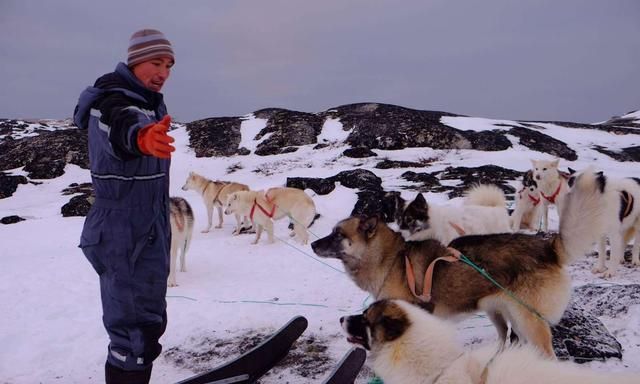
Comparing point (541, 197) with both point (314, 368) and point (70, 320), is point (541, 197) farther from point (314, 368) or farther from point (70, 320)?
point (70, 320)

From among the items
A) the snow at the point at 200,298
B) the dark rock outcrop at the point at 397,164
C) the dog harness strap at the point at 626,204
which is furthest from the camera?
the dark rock outcrop at the point at 397,164

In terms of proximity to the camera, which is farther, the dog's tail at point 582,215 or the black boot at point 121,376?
the dog's tail at point 582,215

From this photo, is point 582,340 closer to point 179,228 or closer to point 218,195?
point 179,228

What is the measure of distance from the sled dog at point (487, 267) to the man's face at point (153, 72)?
2.08 meters

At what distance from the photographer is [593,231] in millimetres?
2850

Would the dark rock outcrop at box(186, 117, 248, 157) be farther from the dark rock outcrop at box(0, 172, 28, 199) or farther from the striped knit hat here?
the striped knit hat

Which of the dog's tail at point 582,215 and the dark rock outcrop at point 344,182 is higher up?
the dog's tail at point 582,215

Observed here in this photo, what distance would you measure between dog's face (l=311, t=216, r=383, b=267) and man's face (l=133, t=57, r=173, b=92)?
2060 mm

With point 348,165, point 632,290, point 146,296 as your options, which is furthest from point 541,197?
point 348,165

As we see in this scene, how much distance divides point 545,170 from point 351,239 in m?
6.41

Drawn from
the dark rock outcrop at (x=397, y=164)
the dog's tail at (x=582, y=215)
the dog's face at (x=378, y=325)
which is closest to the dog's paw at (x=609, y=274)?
the dog's tail at (x=582, y=215)

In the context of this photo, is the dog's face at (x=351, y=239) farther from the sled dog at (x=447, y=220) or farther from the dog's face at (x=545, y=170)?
the dog's face at (x=545, y=170)

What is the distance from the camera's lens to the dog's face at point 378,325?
2266 millimetres

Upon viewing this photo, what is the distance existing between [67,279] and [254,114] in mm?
27920
